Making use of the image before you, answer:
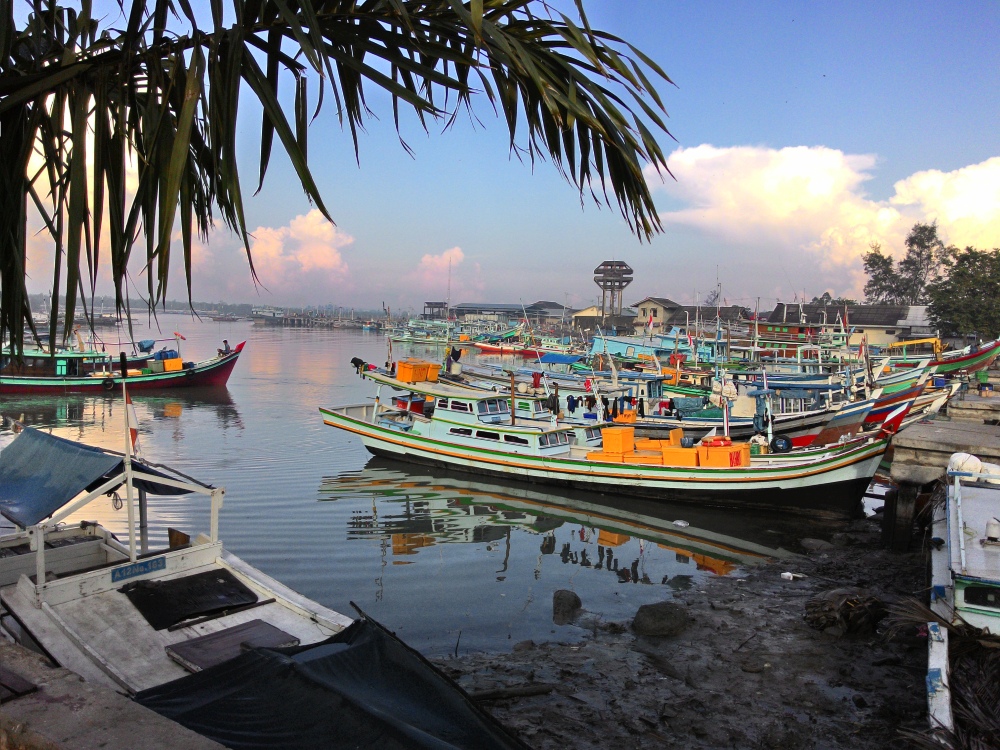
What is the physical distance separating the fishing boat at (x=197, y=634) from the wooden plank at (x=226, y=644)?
0.06ft

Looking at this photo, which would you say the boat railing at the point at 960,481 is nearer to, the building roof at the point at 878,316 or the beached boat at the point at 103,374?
the beached boat at the point at 103,374

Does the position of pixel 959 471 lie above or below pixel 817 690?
above

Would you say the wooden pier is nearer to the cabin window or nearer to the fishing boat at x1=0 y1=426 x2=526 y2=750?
the cabin window

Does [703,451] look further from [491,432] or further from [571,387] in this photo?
[571,387]

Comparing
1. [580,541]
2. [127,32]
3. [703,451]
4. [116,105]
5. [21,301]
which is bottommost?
[580,541]

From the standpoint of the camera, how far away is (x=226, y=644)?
647 cm

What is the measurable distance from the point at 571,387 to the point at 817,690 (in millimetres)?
25689

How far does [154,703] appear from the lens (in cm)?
433

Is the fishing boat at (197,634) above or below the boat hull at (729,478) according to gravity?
above

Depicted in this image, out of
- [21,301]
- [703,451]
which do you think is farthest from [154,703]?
[703,451]

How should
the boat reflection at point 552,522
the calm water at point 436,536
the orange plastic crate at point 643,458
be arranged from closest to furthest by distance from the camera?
the calm water at point 436,536 → the boat reflection at point 552,522 → the orange plastic crate at point 643,458

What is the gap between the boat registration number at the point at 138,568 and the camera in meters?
7.35

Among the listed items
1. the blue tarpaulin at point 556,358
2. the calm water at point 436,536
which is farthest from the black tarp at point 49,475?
the blue tarpaulin at point 556,358

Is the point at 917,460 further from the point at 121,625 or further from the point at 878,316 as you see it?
the point at 878,316
